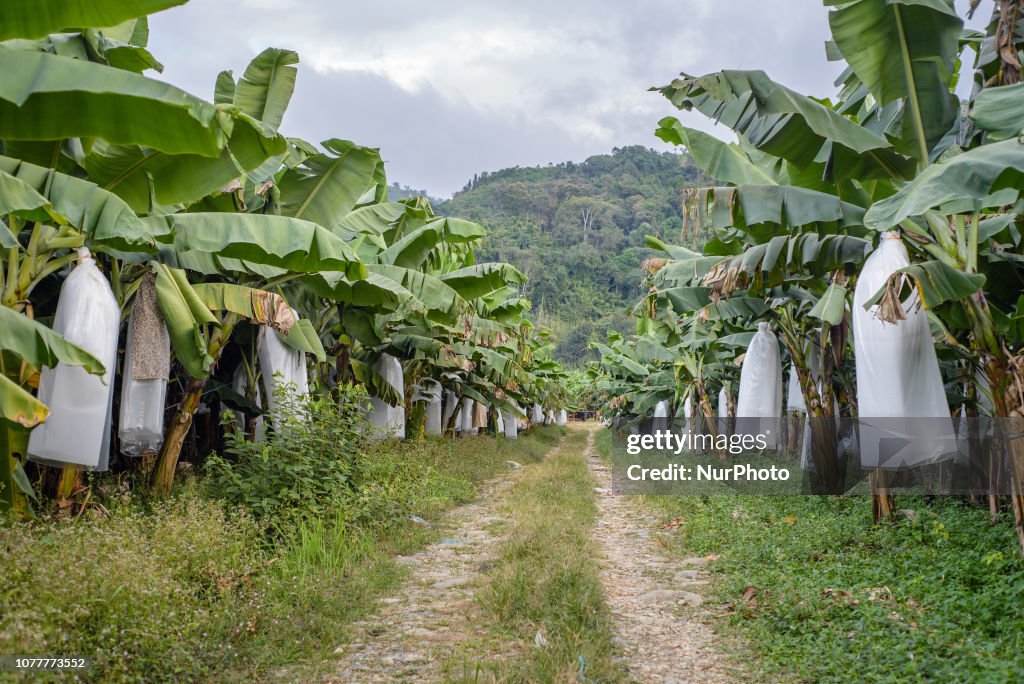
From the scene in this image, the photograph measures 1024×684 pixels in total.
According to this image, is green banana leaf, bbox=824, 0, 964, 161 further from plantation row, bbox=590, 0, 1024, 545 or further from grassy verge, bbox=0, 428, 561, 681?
grassy verge, bbox=0, 428, 561, 681

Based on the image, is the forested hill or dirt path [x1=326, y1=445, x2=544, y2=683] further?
the forested hill

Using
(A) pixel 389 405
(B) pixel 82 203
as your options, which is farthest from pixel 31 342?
(A) pixel 389 405

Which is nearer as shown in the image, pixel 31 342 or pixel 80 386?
pixel 31 342

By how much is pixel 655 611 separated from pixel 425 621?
78.4 inches

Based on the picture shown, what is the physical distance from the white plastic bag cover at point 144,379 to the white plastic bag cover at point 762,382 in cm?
663

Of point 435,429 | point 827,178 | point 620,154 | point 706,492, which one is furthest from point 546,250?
point 827,178

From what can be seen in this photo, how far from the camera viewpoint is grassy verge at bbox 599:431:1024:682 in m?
4.46

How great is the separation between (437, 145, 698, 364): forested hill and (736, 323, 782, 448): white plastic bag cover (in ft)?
125

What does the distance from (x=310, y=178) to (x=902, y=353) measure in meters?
6.38

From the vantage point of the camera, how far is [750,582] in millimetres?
6586

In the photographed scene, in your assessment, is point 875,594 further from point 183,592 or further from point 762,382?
point 183,592

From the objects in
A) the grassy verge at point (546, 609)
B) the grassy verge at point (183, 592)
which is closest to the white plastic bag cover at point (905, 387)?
the grassy verge at point (546, 609)

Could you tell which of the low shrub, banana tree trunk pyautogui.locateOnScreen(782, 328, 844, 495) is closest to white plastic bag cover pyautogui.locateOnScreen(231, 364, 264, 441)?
the low shrub

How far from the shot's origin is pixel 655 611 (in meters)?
6.26
